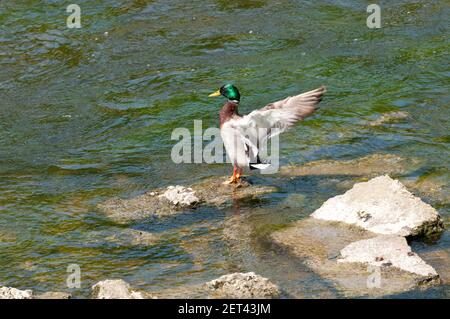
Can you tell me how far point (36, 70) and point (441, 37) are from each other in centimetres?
660

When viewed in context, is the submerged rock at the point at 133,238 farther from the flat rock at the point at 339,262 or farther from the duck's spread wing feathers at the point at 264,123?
the duck's spread wing feathers at the point at 264,123

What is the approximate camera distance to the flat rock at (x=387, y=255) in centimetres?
780

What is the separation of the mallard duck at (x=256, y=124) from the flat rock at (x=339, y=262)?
1451 millimetres

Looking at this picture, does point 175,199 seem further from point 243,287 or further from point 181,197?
point 243,287

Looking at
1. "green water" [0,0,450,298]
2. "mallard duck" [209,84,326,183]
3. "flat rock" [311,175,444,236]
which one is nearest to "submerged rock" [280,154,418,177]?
"green water" [0,0,450,298]

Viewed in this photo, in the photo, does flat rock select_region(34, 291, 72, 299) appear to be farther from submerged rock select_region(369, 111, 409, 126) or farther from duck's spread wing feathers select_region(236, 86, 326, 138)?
submerged rock select_region(369, 111, 409, 126)

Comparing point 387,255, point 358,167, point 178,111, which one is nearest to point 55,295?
point 387,255

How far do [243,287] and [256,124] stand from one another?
11.0 ft

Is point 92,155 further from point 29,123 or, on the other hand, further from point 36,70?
point 36,70

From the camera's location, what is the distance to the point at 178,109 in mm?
12930

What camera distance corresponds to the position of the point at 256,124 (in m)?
10.4

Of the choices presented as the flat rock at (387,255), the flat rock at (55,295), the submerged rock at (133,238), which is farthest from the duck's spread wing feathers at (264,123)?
the flat rock at (55,295)

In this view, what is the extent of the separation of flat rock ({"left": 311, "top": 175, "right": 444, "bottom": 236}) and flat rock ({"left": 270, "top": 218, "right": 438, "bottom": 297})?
107mm
